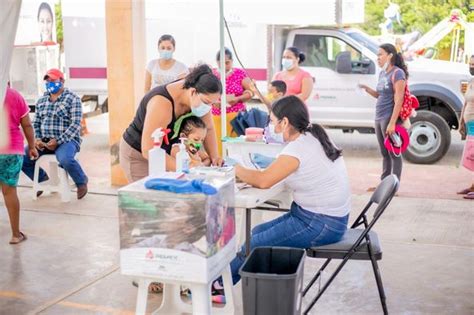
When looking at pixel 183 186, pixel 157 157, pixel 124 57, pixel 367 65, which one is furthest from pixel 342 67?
pixel 183 186

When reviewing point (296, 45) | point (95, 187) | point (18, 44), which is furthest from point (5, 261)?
point (18, 44)

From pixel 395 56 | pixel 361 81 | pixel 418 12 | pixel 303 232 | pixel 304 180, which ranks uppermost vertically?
pixel 418 12

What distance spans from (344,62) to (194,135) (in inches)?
219

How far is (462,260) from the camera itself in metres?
5.79

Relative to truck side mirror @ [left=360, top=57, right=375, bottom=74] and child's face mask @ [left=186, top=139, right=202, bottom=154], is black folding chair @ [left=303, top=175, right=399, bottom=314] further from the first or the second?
truck side mirror @ [left=360, top=57, right=375, bottom=74]

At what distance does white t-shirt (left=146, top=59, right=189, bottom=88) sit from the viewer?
8352mm

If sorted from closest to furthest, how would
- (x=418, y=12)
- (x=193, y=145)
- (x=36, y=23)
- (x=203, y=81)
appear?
(x=203, y=81)
(x=193, y=145)
(x=36, y=23)
(x=418, y=12)

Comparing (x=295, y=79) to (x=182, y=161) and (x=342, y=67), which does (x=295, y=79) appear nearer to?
(x=342, y=67)

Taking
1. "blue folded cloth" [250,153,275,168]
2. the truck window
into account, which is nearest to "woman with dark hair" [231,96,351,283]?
"blue folded cloth" [250,153,275,168]

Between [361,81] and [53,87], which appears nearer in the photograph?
[53,87]

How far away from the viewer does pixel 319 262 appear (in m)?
5.84

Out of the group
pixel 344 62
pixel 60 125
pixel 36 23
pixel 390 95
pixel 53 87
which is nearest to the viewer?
pixel 53 87

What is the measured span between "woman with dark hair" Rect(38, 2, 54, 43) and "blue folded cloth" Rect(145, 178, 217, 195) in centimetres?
1089

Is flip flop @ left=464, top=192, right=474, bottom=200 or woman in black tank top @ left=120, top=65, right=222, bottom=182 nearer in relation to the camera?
woman in black tank top @ left=120, top=65, right=222, bottom=182
